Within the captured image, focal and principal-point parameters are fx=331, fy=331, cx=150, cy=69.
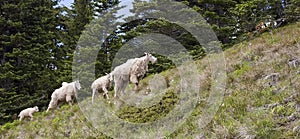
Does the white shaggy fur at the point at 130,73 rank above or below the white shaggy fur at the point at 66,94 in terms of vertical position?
above

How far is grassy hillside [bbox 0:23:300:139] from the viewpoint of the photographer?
5625mm

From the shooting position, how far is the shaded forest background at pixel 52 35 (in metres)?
17.3

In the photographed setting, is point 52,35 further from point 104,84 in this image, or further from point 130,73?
point 130,73

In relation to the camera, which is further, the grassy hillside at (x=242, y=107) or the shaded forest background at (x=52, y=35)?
the shaded forest background at (x=52, y=35)

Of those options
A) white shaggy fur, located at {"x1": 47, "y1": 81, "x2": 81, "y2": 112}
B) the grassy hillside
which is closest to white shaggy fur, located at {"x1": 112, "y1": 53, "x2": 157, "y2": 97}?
the grassy hillside

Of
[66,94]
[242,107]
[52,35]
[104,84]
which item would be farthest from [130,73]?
[52,35]

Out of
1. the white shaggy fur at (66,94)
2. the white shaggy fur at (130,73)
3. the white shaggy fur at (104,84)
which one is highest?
the white shaggy fur at (130,73)

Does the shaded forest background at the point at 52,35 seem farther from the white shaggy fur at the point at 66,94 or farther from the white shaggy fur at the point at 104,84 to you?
the white shaggy fur at the point at 104,84

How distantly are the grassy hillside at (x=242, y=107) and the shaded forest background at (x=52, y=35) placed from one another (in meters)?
5.10

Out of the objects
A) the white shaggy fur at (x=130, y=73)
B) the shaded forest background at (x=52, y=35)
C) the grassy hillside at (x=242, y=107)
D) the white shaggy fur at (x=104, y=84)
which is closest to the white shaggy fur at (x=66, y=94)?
the grassy hillside at (x=242, y=107)

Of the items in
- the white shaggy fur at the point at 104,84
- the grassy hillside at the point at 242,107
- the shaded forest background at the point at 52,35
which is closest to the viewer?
the grassy hillside at the point at 242,107

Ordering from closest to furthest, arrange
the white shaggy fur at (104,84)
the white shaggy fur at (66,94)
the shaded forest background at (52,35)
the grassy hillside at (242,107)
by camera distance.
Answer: the grassy hillside at (242,107), the white shaggy fur at (104,84), the white shaggy fur at (66,94), the shaded forest background at (52,35)

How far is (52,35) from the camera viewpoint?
A: 22.5m

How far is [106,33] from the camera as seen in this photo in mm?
20734
